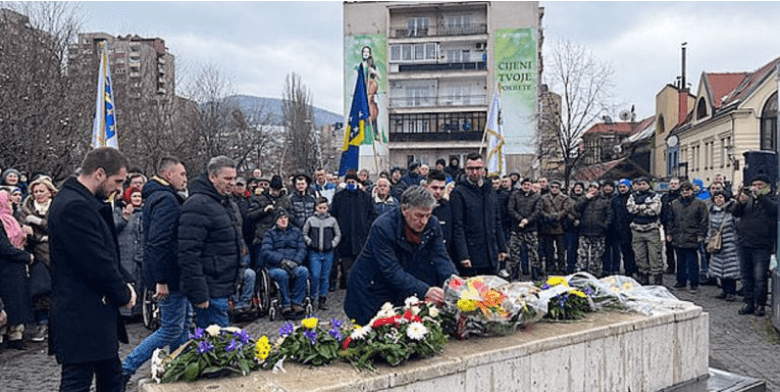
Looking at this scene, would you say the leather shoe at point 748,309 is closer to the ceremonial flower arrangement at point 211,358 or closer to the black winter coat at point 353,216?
the black winter coat at point 353,216

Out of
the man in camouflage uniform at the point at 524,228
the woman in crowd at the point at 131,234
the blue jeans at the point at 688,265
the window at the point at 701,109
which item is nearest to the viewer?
the woman in crowd at the point at 131,234

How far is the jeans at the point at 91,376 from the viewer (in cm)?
451

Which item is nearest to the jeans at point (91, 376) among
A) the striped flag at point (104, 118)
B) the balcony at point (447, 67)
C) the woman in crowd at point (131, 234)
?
the woman in crowd at point (131, 234)

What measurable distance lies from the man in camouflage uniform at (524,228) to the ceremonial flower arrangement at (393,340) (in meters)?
9.29

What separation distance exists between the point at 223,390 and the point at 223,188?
2.89 meters

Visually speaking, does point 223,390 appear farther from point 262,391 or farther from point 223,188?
point 223,188

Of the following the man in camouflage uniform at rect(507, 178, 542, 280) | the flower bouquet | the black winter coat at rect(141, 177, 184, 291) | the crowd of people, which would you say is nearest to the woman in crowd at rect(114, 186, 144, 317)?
the crowd of people

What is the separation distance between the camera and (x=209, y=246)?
612 centimetres

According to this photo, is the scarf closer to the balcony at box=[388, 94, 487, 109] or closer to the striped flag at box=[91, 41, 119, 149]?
the striped flag at box=[91, 41, 119, 149]

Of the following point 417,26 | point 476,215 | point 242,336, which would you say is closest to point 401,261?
point 242,336

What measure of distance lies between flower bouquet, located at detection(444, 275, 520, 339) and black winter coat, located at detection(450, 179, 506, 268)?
3408 mm

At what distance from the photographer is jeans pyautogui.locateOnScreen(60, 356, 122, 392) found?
4.51 m

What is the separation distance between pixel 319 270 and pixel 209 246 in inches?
177

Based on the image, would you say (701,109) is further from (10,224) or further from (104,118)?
(10,224)
